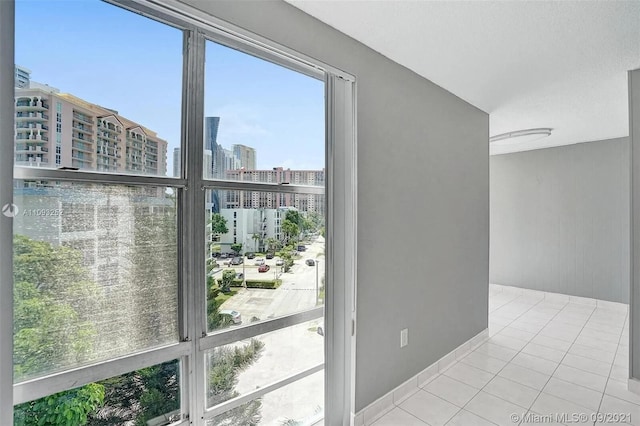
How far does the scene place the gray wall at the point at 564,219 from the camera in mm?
3987

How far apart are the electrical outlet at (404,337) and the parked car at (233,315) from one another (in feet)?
3.99

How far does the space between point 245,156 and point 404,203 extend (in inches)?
47.0

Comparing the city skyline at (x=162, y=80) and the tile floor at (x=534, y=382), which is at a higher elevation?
the city skyline at (x=162, y=80)

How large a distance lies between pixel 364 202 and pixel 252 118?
832 millimetres

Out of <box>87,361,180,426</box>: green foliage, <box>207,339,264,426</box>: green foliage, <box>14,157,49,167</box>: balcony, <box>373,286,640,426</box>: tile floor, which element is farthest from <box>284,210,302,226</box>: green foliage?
<box>373,286,640,426</box>: tile floor

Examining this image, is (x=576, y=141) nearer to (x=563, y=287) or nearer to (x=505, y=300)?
(x=563, y=287)

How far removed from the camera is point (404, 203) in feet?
7.07

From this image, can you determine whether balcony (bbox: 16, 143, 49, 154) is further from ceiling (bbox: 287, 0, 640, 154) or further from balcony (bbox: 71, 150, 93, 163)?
ceiling (bbox: 287, 0, 640, 154)

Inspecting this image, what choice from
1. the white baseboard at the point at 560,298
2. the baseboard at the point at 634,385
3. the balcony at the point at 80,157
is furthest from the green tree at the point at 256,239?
the white baseboard at the point at 560,298

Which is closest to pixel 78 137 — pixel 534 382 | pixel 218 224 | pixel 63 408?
pixel 218 224

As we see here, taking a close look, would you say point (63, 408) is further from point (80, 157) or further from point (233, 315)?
point (80, 157)

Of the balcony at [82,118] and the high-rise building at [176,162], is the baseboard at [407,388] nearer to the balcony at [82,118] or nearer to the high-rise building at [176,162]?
the high-rise building at [176,162]

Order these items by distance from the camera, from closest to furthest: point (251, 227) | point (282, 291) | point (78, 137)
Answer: point (78, 137) → point (251, 227) → point (282, 291)

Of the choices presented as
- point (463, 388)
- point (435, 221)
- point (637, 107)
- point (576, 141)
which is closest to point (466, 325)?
point (463, 388)
